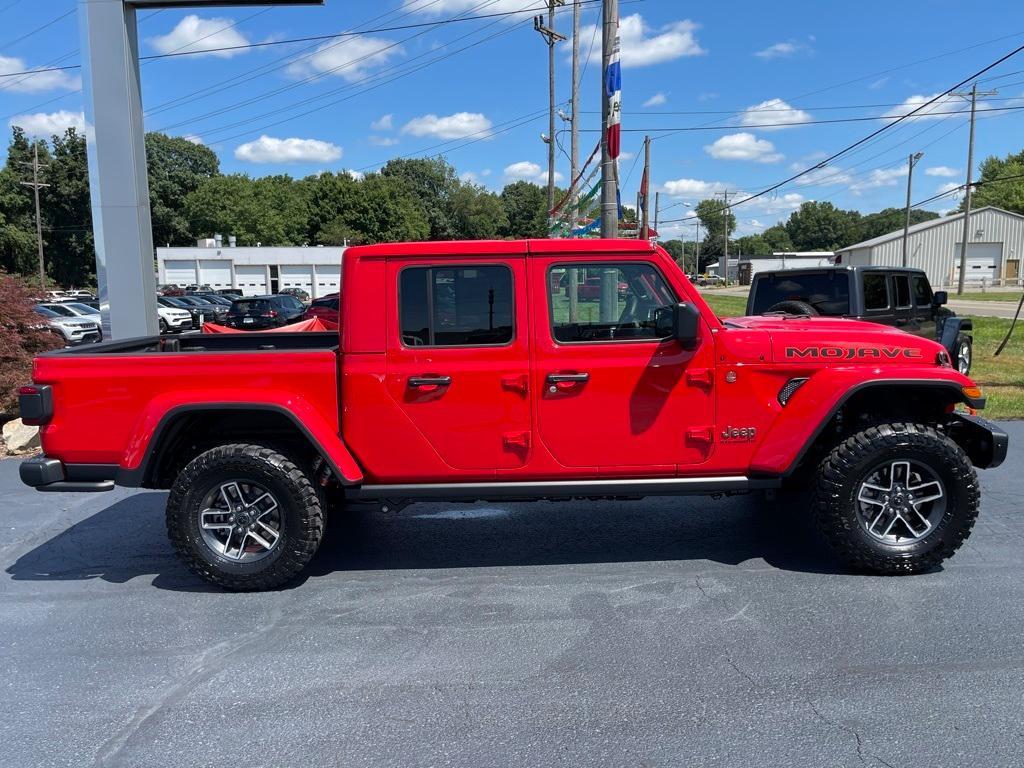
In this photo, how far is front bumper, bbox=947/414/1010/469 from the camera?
14.7ft

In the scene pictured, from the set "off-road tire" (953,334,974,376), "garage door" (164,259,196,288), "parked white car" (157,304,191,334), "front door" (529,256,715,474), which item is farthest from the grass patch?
"garage door" (164,259,196,288)

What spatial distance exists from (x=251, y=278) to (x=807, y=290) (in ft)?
181

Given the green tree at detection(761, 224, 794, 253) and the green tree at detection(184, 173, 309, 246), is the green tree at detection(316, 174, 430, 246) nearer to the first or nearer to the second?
the green tree at detection(184, 173, 309, 246)

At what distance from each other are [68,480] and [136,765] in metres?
2.11

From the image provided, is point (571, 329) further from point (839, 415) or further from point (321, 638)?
point (321, 638)

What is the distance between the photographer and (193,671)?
11.5 feet

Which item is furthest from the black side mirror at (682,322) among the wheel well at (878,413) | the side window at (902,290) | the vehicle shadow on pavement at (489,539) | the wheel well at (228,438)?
the side window at (902,290)

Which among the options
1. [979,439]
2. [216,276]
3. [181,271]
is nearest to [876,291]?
[979,439]

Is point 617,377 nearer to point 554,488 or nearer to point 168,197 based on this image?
point 554,488

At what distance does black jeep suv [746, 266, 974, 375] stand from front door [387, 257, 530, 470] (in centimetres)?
501

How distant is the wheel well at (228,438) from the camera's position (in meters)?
4.44

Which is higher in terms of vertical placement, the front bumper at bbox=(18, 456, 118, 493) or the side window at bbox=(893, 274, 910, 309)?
the side window at bbox=(893, 274, 910, 309)

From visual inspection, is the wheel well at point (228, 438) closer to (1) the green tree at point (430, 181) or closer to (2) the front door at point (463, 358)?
(2) the front door at point (463, 358)

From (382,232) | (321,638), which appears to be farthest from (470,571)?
Result: (382,232)
